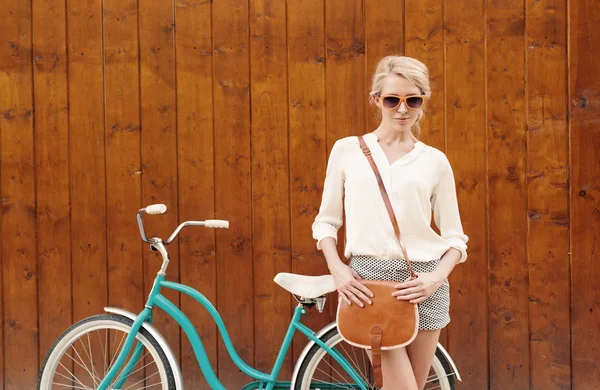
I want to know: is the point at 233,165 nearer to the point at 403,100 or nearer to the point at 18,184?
the point at 18,184

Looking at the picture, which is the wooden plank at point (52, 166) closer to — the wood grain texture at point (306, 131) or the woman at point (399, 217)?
the wood grain texture at point (306, 131)

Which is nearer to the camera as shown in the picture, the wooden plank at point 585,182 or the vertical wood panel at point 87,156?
the wooden plank at point 585,182

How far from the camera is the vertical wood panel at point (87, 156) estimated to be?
3248 mm

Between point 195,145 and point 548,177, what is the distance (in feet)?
5.65

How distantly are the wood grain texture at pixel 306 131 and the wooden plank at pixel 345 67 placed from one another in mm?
39

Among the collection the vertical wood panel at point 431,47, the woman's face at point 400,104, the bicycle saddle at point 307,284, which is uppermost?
the vertical wood panel at point 431,47

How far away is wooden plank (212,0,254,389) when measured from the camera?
10.5ft

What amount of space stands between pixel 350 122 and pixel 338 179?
0.95m

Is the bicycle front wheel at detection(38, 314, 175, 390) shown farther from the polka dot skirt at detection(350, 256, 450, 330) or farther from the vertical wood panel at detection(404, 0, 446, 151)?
the vertical wood panel at detection(404, 0, 446, 151)

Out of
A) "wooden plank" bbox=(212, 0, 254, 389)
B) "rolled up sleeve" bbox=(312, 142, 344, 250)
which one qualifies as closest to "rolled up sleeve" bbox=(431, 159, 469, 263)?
"rolled up sleeve" bbox=(312, 142, 344, 250)

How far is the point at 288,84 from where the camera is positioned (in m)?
3.18

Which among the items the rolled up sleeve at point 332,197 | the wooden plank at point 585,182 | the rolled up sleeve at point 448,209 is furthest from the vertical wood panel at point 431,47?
the rolled up sleeve at point 332,197

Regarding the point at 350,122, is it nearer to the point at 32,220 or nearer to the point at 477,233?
the point at 477,233

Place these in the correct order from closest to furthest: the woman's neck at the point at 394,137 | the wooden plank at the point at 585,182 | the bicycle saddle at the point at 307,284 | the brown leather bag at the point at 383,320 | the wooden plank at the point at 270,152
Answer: the brown leather bag at the point at 383,320 < the woman's neck at the point at 394,137 < the bicycle saddle at the point at 307,284 < the wooden plank at the point at 585,182 < the wooden plank at the point at 270,152
